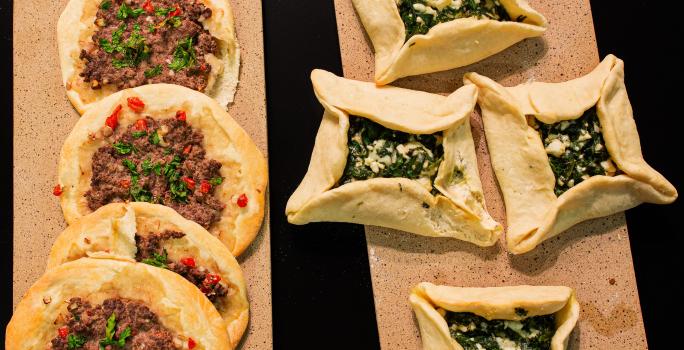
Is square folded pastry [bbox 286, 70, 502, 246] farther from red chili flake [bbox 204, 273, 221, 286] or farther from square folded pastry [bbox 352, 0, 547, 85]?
red chili flake [bbox 204, 273, 221, 286]

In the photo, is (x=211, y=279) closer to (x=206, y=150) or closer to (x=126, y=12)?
(x=206, y=150)

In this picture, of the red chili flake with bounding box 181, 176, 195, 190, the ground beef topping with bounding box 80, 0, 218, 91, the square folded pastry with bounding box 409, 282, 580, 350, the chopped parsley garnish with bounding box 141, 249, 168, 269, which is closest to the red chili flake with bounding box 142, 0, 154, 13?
the ground beef topping with bounding box 80, 0, 218, 91

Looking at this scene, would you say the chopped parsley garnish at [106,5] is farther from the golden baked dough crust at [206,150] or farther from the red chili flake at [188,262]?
the red chili flake at [188,262]

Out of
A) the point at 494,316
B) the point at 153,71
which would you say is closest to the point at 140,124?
the point at 153,71

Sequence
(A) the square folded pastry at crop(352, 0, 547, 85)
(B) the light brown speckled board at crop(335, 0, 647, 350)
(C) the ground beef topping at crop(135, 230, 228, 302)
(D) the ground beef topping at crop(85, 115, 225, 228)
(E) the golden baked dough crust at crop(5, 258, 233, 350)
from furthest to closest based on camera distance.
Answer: (B) the light brown speckled board at crop(335, 0, 647, 350)
(A) the square folded pastry at crop(352, 0, 547, 85)
(D) the ground beef topping at crop(85, 115, 225, 228)
(C) the ground beef topping at crop(135, 230, 228, 302)
(E) the golden baked dough crust at crop(5, 258, 233, 350)

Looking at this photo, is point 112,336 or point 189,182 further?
point 189,182

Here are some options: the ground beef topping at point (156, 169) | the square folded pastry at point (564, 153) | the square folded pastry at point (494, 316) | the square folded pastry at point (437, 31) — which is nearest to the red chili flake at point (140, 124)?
→ the ground beef topping at point (156, 169)

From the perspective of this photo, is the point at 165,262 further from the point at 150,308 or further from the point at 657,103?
the point at 657,103
